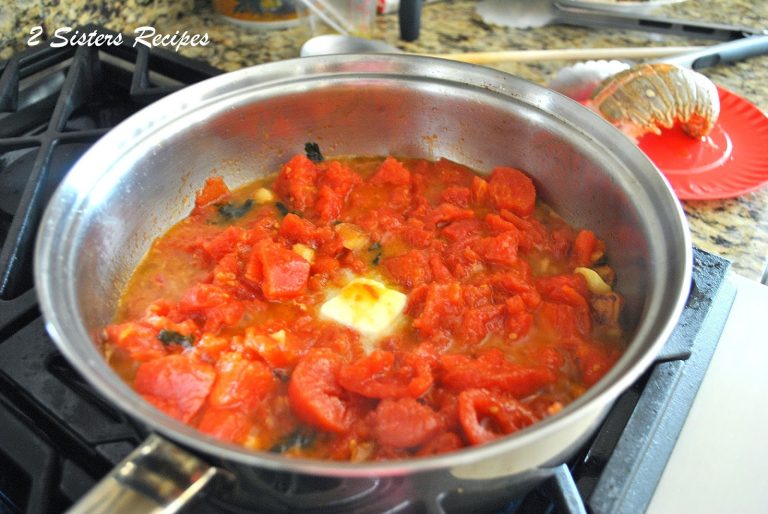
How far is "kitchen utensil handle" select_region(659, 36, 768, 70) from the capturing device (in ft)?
9.41

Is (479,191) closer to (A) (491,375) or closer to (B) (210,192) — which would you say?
(A) (491,375)

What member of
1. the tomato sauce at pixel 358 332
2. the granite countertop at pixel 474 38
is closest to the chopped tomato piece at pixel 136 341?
the tomato sauce at pixel 358 332

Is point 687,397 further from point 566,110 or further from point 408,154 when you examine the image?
point 408,154

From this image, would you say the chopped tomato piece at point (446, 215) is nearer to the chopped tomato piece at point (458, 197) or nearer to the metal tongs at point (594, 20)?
the chopped tomato piece at point (458, 197)

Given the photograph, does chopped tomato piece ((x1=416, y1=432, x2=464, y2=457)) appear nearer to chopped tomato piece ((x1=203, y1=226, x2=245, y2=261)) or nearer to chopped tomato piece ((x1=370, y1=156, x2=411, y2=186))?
chopped tomato piece ((x1=203, y1=226, x2=245, y2=261))

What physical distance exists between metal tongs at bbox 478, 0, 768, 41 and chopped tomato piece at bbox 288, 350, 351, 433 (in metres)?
2.47

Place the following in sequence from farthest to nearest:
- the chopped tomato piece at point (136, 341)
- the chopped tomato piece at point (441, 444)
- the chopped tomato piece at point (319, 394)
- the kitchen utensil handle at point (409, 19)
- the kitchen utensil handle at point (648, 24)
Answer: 1. the kitchen utensil handle at point (648, 24)
2. the kitchen utensil handle at point (409, 19)
3. the chopped tomato piece at point (136, 341)
4. the chopped tomato piece at point (319, 394)
5. the chopped tomato piece at point (441, 444)

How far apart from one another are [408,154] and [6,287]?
1.37 meters

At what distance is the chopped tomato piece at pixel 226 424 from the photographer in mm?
1462

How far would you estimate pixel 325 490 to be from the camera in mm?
1099

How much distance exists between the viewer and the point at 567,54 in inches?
112

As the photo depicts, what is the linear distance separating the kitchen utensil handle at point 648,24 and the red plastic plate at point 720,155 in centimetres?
71

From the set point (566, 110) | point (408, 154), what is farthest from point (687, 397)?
point (408, 154)

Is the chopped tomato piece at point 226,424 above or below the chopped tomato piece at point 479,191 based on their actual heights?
below
